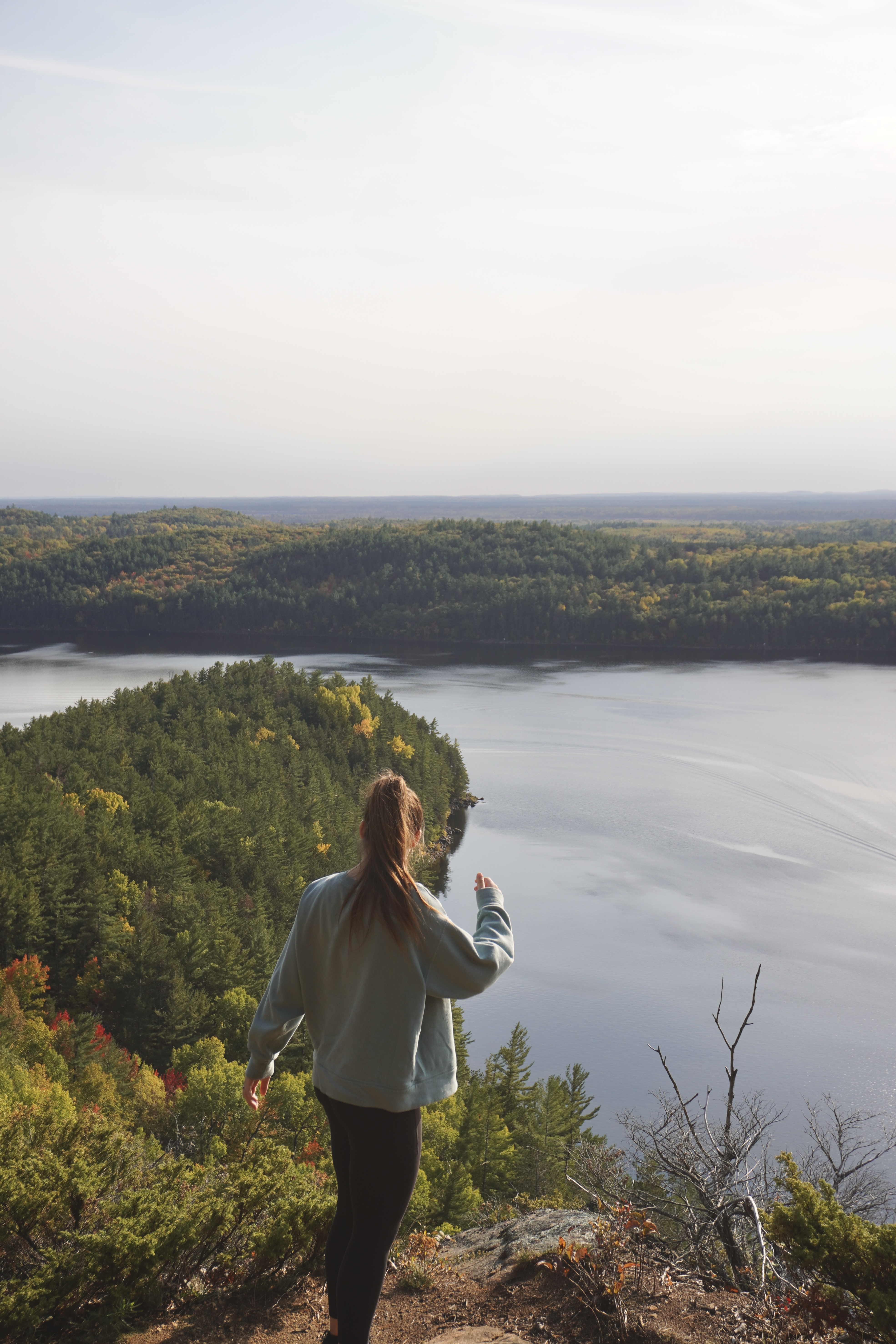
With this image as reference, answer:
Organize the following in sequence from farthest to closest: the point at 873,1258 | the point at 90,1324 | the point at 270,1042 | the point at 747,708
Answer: the point at 747,708, the point at 873,1258, the point at 90,1324, the point at 270,1042

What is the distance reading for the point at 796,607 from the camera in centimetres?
7756

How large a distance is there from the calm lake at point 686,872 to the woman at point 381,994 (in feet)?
50.3

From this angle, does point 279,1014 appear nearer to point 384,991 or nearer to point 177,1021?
point 384,991

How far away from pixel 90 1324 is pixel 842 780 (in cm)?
3728

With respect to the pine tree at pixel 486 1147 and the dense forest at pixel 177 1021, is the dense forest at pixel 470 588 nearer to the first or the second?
the dense forest at pixel 177 1021

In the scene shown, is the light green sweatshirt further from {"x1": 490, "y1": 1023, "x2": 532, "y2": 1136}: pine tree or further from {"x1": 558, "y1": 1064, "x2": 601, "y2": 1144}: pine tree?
{"x1": 490, "y1": 1023, "x2": 532, "y2": 1136}: pine tree

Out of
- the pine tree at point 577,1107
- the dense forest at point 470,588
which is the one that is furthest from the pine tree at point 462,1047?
the dense forest at point 470,588

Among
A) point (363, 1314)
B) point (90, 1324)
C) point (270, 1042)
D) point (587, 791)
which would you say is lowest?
point (587, 791)

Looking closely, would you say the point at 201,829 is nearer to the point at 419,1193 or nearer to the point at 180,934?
the point at 180,934

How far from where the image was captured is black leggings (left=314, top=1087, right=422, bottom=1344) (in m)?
2.53

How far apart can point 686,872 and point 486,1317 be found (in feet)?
87.5

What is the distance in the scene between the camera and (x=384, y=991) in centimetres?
250

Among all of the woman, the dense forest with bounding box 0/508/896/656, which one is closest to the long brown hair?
the woman

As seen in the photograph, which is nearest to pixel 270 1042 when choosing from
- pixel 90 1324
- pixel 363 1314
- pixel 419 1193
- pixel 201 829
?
pixel 363 1314
